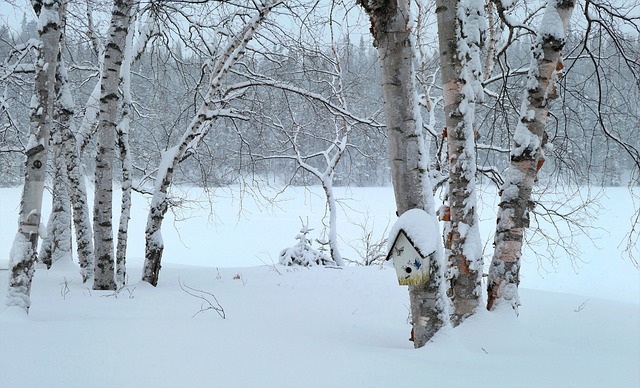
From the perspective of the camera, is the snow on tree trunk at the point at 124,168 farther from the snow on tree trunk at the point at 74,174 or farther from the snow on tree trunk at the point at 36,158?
the snow on tree trunk at the point at 36,158

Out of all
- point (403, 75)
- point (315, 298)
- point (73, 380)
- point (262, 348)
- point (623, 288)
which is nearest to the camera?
point (73, 380)

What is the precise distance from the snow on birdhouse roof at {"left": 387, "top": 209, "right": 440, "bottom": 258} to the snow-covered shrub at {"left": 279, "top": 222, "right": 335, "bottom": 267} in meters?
6.91

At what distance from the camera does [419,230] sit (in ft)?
9.56

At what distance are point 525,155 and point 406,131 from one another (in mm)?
1134

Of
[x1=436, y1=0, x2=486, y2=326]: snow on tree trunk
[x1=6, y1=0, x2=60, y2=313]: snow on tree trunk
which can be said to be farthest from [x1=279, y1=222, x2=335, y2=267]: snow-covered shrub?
[x1=436, y1=0, x2=486, y2=326]: snow on tree trunk

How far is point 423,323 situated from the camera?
9.98ft

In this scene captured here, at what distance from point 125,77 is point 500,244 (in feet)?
19.4

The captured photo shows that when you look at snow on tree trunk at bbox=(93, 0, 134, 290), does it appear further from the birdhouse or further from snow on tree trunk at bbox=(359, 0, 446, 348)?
the birdhouse

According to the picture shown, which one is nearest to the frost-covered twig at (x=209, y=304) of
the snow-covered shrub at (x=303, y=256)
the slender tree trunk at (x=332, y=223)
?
the snow-covered shrub at (x=303, y=256)

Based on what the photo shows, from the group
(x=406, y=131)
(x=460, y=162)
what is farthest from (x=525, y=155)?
(x=406, y=131)

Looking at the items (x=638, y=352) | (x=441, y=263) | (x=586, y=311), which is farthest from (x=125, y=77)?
(x=586, y=311)

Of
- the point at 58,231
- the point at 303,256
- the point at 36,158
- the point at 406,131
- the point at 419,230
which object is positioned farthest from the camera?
the point at 303,256

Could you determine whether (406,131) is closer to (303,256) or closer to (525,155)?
(525,155)

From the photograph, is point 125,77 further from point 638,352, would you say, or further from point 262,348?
point 638,352
